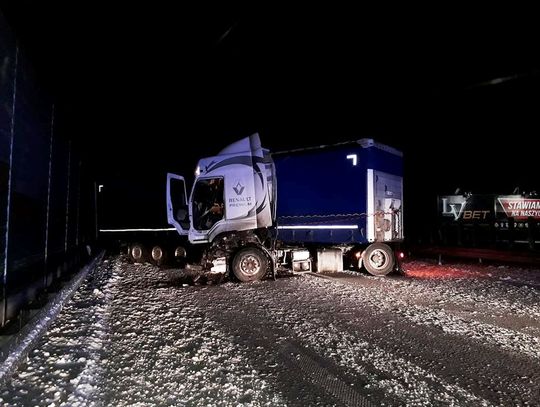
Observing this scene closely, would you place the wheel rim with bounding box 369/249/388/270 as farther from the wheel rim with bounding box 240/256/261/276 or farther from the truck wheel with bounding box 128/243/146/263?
the truck wheel with bounding box 128/243/146/263

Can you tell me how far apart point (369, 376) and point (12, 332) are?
12.8 feet

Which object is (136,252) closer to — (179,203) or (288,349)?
(179,203)

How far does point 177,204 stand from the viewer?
35.6 feet

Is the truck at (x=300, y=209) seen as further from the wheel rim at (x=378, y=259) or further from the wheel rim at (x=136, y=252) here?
the wheel rim at (x=136, y=252)

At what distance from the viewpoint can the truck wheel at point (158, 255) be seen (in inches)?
480

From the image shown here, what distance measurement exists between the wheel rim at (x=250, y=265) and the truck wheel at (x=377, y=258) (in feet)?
9.19

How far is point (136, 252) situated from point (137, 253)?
0.19 ft

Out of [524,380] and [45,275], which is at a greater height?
[45,275]

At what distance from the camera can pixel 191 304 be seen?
643cm

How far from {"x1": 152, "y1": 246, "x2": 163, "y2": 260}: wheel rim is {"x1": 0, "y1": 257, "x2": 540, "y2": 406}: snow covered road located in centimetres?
475

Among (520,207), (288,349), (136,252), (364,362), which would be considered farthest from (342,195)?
(520,207)

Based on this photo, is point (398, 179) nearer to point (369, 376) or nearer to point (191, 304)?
point (191, 304)

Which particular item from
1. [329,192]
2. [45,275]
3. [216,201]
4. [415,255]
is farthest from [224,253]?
[415,255]

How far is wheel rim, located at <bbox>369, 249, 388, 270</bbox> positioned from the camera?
31.1 ft
